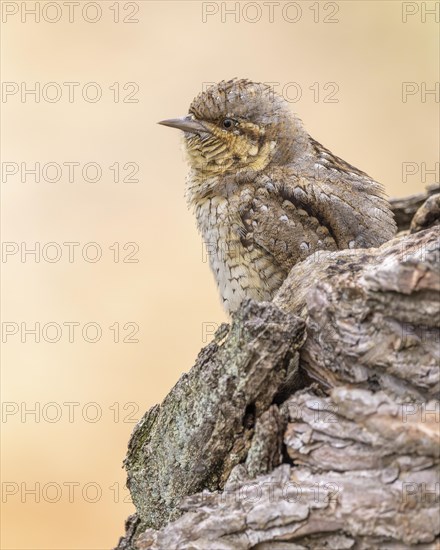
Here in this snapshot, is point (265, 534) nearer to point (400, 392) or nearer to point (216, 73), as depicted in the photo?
point (400, 392)

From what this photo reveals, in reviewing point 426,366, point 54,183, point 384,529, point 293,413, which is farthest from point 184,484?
point 54,183

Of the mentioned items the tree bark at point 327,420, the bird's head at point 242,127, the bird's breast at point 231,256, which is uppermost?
the bird's head at point 242,127

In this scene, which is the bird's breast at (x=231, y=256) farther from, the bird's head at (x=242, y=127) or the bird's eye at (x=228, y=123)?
the bird's eye at (x=228, y=123)

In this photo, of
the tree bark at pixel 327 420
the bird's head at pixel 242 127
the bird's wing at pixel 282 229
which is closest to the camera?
the tree bark at pixel 327 420

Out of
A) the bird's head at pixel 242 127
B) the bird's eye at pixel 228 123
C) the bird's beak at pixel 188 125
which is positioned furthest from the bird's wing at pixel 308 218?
the bird's beak at pixel 188 125

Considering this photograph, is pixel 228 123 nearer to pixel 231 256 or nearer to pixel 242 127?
pixel 242 127

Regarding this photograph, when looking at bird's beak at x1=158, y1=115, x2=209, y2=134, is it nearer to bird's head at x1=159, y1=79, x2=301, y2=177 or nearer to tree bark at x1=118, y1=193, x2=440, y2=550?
bird's head at x1=159, y1=79, x2=301, y2=177
